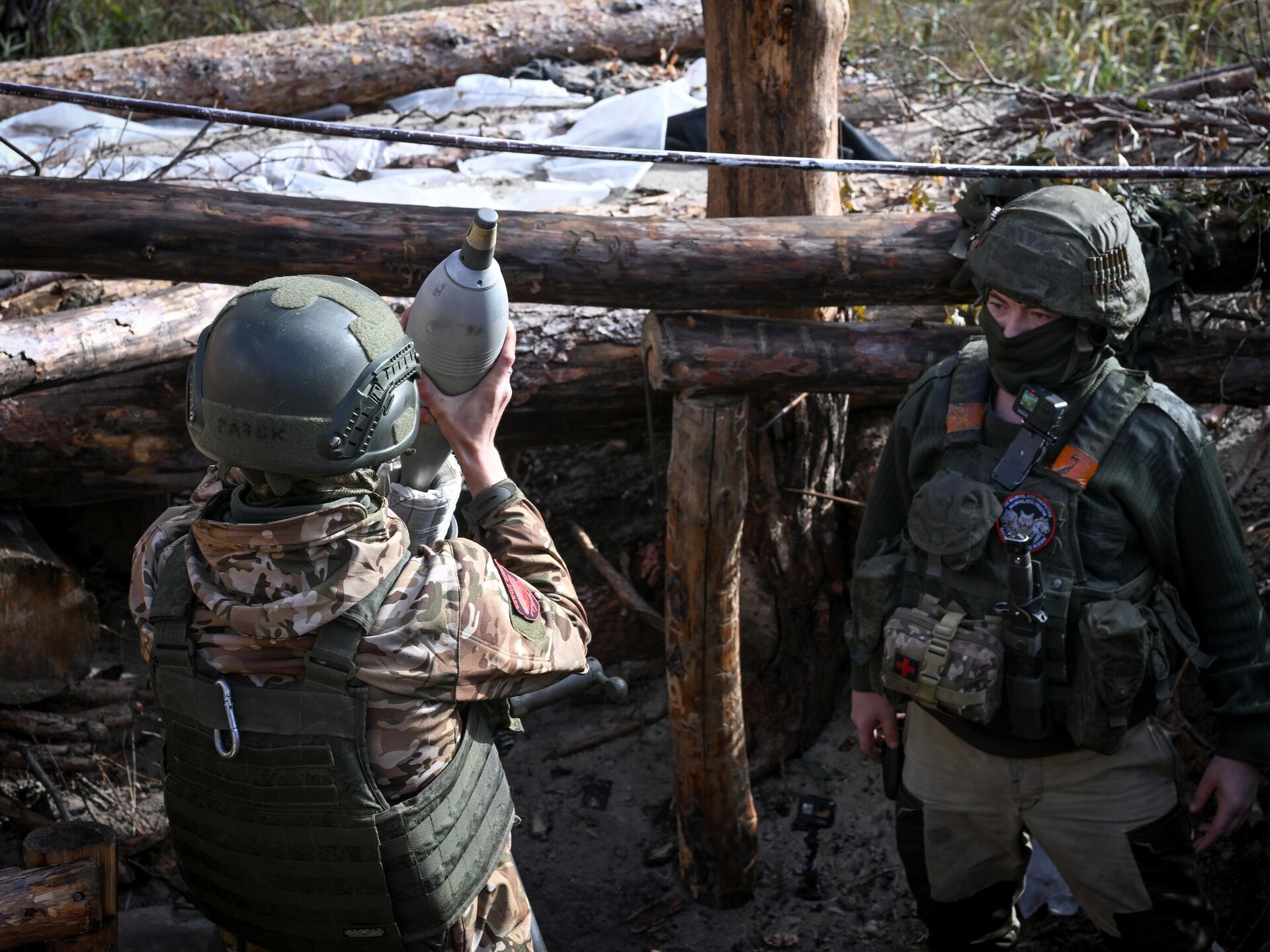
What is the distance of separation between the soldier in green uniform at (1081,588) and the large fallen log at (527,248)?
2.77 ft

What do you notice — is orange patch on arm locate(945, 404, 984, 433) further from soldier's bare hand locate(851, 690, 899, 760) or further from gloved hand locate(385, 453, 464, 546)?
gloved hand locate(385, 453, 464, 546)

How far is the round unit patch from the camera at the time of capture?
265 centimetres

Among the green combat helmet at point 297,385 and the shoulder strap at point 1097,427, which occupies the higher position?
the green combat helmet at point 297,385

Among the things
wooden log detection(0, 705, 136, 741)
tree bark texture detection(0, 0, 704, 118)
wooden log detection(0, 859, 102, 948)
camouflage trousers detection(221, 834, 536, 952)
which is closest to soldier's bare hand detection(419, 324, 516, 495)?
camouflage trousers detection(221, 834, 536, 952)

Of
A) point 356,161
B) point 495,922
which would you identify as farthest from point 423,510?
point 356,161

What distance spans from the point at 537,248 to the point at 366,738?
1.87 m

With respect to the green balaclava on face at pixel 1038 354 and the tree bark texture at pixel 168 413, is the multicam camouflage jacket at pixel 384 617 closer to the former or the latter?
the green balaclava on face at pixel 1038 354

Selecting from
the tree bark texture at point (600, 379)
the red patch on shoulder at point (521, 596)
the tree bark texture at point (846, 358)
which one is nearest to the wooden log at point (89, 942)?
the red patch on shoulder at point (521, 596)

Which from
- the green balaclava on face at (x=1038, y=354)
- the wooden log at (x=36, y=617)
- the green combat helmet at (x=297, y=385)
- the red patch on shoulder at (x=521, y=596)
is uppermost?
the green combat helmet at (x=297, y=385)

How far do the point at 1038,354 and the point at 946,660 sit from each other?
754 millimetres

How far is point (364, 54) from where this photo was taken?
23.2 ft

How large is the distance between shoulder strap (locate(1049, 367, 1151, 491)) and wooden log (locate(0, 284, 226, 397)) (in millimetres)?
2745

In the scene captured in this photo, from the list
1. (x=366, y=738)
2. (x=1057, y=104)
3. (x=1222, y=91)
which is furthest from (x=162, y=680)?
(x=1222, y=91)

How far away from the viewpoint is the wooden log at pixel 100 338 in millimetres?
3580
